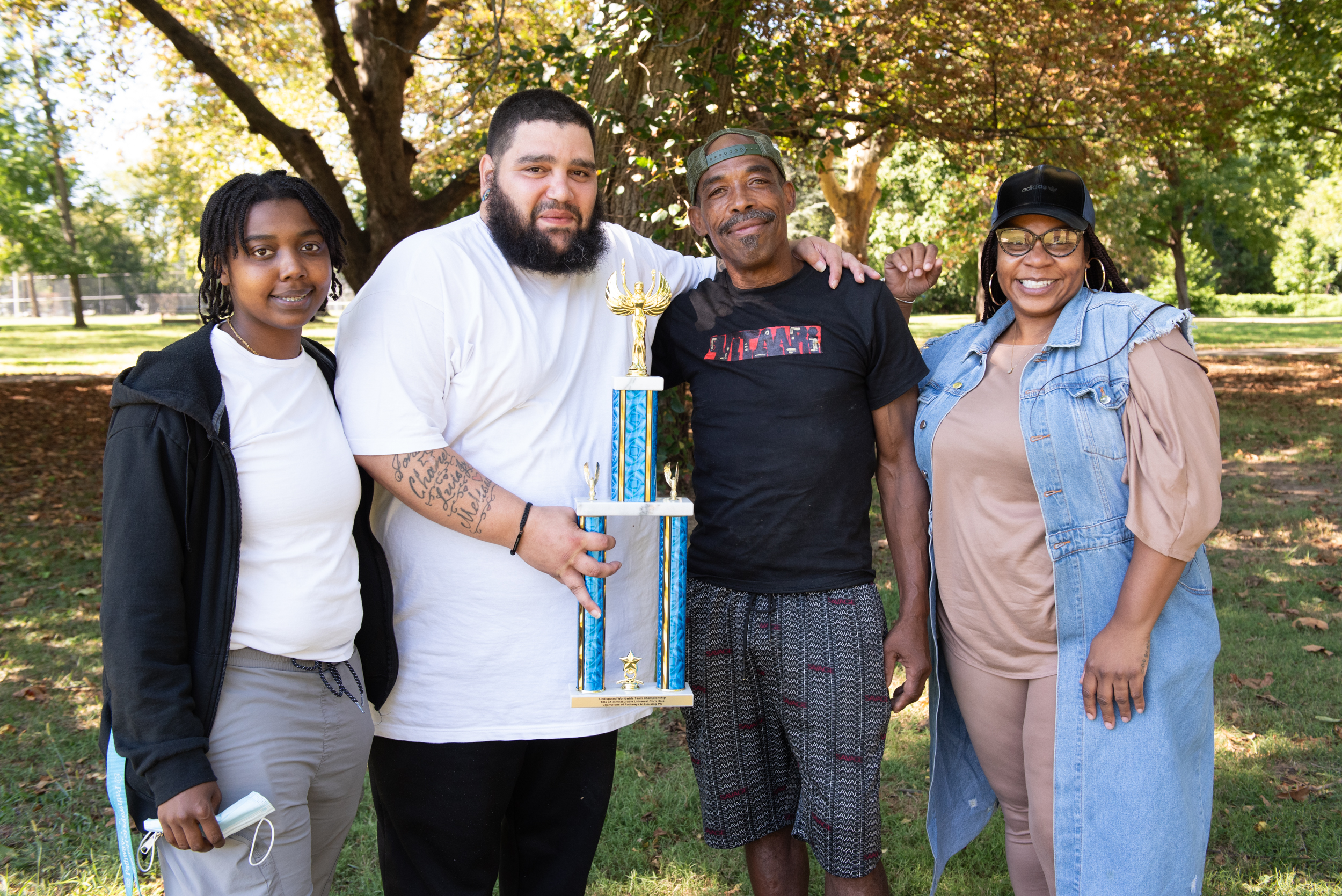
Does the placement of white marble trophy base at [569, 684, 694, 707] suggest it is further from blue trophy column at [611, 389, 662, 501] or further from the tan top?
the tan top

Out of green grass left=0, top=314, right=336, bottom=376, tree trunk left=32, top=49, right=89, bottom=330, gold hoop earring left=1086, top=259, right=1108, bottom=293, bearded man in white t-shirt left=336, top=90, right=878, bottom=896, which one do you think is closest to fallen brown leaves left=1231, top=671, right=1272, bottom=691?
gold hoop earring left=1086, top=259, right=1108, bottom=293

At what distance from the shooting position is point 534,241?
9.08 ft

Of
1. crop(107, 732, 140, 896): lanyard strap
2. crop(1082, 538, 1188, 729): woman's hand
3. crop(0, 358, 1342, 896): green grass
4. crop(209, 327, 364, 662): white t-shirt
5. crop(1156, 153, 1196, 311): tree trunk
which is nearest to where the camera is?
crop(107, 732, 140, 896): lanyard strap

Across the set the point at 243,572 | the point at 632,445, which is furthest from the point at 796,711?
the point at 243,572

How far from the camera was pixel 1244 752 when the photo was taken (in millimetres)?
4672

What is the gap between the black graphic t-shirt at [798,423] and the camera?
2.99 metres

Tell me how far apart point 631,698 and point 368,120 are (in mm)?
8518

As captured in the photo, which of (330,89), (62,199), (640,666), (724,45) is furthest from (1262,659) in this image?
(62,199)

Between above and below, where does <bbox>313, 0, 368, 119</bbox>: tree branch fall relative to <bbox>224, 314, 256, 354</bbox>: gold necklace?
above

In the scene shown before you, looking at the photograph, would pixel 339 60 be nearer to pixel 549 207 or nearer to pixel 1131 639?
pixel 549 207

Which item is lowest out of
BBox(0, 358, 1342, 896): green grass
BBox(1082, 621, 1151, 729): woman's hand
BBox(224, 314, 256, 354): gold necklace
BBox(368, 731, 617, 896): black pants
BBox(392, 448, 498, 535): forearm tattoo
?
BBox(0, 358, 1342, 896): green grass

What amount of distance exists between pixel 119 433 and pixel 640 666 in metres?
1.55

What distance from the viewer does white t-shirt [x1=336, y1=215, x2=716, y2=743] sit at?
2641 millimetres

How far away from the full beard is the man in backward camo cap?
50 centimetres
